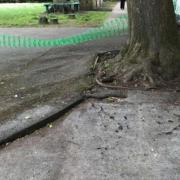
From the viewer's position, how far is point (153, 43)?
7.84m

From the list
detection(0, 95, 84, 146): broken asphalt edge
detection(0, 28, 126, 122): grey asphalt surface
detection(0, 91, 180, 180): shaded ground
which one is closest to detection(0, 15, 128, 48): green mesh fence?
detection(0, 28, 126, 122): grey asphalt surface

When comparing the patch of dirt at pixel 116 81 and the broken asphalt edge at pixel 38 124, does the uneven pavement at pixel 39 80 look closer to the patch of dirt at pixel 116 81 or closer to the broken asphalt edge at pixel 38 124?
the broken asphalt edge at pixel 38 124

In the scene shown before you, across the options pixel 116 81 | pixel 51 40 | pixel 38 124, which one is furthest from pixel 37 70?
pixel 51 40

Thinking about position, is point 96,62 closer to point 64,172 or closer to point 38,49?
point 38,49

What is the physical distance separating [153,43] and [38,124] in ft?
8.56

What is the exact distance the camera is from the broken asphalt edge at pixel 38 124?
5877 millimetres

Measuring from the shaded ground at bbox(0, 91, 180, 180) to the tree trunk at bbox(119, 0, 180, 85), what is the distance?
2.78 ft

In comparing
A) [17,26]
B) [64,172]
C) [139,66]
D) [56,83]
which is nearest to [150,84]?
[139,66]

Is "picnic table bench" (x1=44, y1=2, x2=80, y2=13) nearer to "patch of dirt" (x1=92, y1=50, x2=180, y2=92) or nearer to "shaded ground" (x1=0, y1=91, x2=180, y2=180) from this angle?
"patch of dirt" (x1=92, y1=50, x2=180, y2=92)

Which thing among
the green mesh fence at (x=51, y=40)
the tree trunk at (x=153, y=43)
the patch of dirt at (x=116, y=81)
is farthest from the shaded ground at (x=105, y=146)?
the green mesh fence at (x=51, y=40)

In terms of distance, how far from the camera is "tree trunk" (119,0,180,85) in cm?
772

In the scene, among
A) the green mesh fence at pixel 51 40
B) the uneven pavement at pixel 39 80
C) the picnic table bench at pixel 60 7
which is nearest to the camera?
the uneven pavement at pixel 39 80

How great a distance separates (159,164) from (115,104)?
1951mm

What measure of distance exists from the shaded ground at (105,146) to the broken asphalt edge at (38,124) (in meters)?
0.10
